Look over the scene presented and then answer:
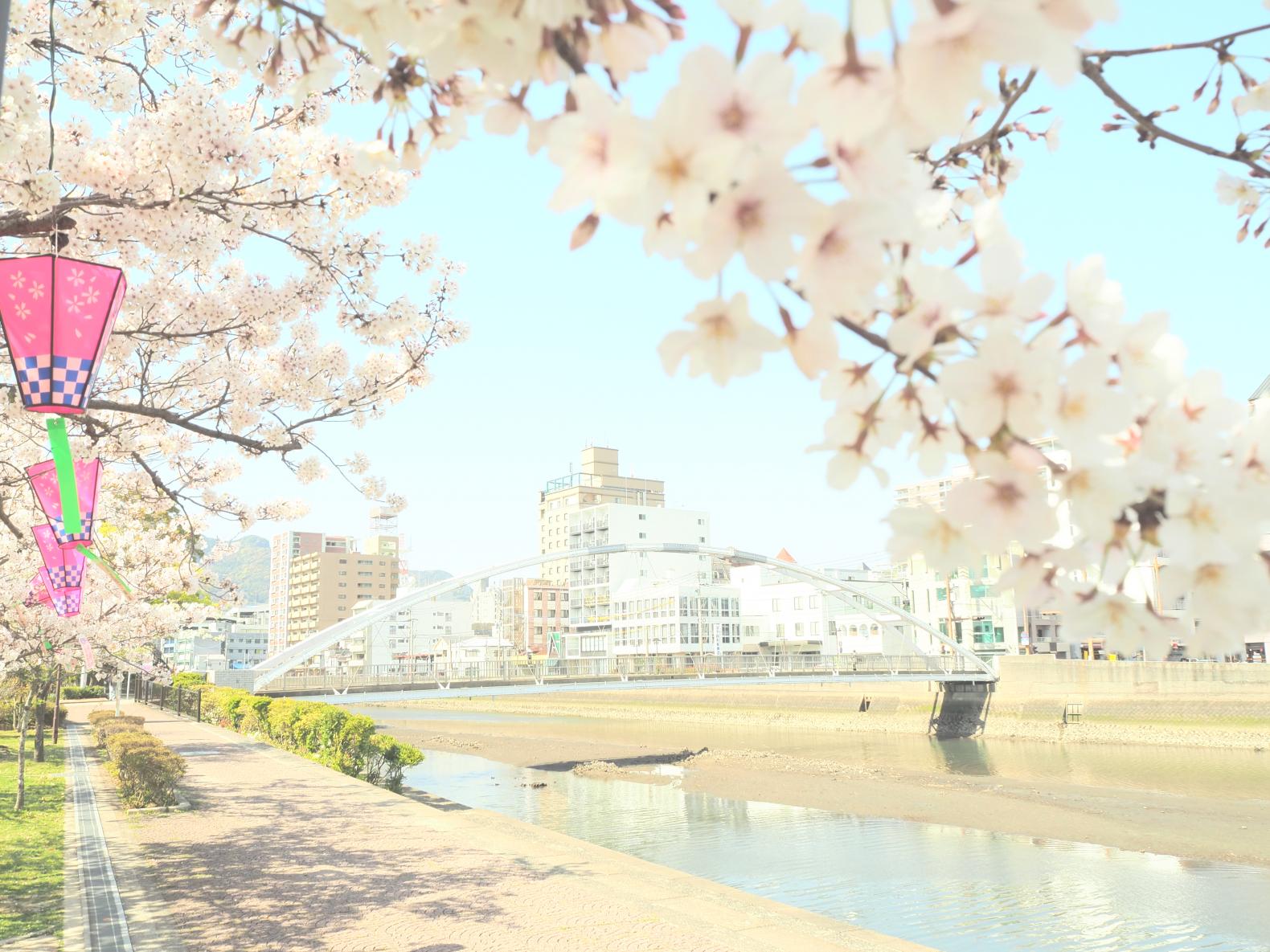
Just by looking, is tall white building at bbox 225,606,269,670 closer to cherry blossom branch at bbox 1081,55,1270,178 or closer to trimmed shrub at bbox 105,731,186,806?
trimmed shrub at bbox 105,731,186,806

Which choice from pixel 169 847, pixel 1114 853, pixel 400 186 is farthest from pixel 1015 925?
pixel 400 186

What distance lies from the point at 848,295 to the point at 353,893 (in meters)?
9.65

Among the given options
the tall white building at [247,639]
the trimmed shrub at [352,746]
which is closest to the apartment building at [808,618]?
the trimmed shrub at [352,746]

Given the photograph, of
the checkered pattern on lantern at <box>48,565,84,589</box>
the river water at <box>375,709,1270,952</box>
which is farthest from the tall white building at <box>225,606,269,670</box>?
the checkered pattern on lantern at <box>48,565,84,589</box>

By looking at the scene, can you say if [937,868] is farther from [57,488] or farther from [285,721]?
[285,721]

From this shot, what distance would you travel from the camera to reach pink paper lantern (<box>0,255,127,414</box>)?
5129 mm

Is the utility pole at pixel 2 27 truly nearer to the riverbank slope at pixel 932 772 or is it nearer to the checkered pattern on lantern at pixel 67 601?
the checkered pattern on lantern at pixel 67 601

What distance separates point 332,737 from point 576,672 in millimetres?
24269

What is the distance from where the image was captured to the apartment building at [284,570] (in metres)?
135

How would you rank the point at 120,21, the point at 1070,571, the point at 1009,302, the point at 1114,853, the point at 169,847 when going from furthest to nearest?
the point at 1114,853 < the point at 169,847 < the point at 120,21 < the point at 1070,571 < the point at 1009,302

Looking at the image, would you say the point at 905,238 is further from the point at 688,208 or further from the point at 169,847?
the point at 169,847

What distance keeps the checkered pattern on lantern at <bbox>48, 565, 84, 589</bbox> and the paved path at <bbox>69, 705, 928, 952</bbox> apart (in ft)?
10.3

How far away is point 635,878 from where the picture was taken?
9773 mm

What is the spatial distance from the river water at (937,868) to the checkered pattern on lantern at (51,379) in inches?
449
